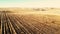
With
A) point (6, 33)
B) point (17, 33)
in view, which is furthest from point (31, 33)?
point (6, 33)

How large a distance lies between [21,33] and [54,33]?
3049mm

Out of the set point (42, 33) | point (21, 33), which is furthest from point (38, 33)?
point (21, 33)

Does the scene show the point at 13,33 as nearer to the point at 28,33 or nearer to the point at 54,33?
the point at 28,33

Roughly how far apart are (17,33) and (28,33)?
0.97 m

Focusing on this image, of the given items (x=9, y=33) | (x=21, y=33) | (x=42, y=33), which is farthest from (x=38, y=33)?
(x=9, y=33)

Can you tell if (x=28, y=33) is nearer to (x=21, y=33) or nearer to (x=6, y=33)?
(x=21, y=33)

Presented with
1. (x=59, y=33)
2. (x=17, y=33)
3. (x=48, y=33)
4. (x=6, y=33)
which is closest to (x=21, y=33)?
(x=17, y=33)

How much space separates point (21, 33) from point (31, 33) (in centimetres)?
88

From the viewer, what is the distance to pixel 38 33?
1600cm

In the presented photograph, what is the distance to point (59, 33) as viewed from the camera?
650 inches

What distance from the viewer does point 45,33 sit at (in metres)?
16.1

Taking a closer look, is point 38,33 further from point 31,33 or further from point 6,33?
point 6,33

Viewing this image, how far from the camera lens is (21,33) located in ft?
51.9

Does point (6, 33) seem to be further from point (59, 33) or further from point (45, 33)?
point (59, 33)
